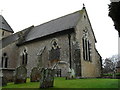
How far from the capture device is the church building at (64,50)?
20.8 meters

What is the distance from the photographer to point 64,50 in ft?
70.9

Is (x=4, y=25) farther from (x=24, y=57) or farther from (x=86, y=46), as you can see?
(x=86, y=46)

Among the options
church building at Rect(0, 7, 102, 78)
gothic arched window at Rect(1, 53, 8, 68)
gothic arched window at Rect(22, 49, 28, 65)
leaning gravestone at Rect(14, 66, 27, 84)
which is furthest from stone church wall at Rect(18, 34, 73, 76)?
leaning gravestone at Rect(14, 66, 27, 84)

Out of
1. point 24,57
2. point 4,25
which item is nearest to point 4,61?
point 24,57

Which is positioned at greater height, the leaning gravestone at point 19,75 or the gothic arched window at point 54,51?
the gothic arched window at point 54,51

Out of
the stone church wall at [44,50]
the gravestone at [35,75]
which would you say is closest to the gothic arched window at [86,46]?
the stone church wall at [44,50]

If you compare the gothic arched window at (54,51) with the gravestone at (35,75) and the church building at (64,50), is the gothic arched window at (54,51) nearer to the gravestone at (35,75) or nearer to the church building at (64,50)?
the church building at (64,50)

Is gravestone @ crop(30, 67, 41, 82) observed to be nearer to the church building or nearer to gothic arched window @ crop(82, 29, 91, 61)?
the church building

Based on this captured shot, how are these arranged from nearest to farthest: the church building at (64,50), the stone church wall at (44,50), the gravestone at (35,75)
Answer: the gravestone at (35,75) → the church building at (64,50) → the stone church wall at (44,50)

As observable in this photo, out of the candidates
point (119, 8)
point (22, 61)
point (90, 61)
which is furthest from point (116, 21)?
point (22, 61)

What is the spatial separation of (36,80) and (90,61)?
11.1 metres

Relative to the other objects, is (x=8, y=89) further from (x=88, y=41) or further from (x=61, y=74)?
(x=88, y=41)

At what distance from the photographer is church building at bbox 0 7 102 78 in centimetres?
2075

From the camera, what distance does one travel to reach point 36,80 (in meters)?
14.4
